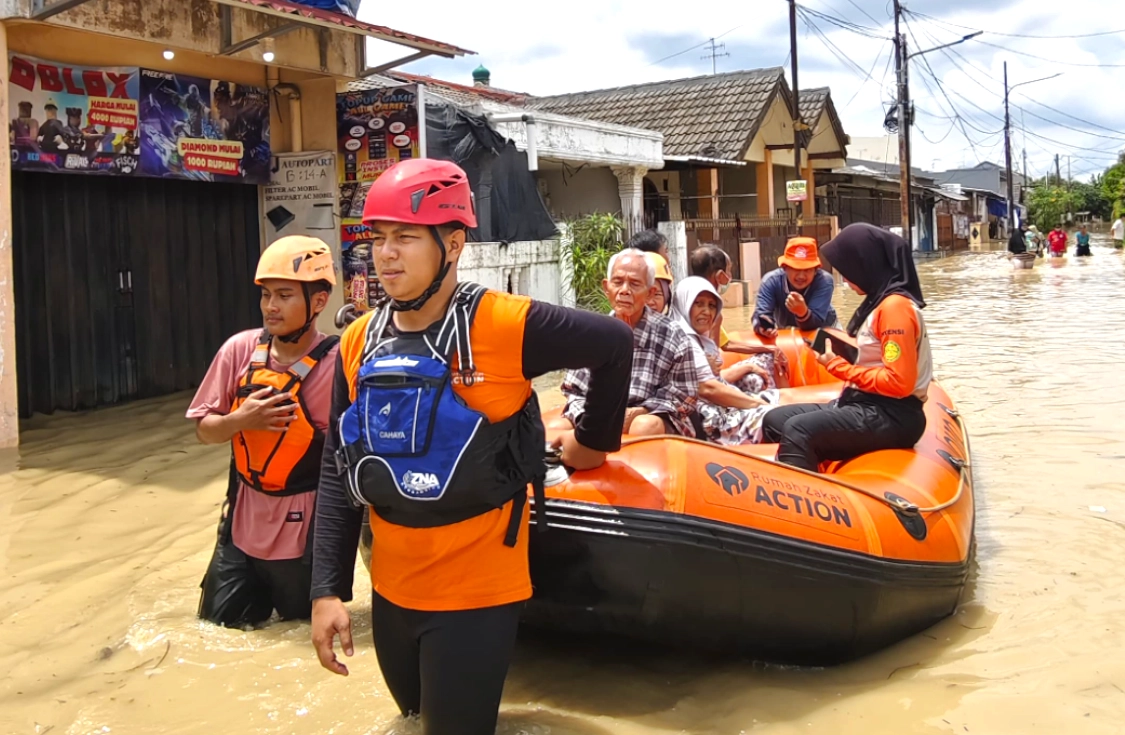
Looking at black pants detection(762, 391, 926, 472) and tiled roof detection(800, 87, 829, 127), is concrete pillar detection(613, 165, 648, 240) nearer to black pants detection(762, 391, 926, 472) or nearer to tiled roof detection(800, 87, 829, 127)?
tiled roof detection(800, 87, 829, 127)

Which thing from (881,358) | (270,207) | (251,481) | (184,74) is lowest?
(251,481)

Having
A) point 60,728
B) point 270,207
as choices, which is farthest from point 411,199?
point 270,207

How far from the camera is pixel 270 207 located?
1009 centimetres

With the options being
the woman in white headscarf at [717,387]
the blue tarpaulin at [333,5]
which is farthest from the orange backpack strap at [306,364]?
the blue tarpaulin at [333,5]

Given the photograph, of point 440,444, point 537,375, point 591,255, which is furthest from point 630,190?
point 440,444

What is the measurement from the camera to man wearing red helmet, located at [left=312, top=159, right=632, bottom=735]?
2.55 metres

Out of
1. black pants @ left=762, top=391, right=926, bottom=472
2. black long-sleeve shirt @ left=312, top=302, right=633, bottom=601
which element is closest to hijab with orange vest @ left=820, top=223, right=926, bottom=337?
black pants @ left=762, top=391, right=926, bottom=472

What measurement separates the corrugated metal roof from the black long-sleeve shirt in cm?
550

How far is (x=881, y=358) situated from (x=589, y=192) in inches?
536

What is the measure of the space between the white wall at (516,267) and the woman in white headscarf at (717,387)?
5703 millimetres

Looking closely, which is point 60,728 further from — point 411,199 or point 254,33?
point 254,33

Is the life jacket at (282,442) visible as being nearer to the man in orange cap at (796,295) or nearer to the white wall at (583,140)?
the man in orange cap at (796,295)

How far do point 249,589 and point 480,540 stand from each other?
1712 millimetres

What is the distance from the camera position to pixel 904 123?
25719 mm
